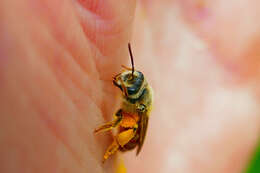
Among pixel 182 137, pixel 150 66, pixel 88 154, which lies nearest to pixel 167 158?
pixel 182 137

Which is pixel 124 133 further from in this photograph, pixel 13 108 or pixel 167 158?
pixel 167 158

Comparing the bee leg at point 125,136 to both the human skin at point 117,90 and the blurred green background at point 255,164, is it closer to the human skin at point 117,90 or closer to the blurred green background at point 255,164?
the human skin at point 117,90

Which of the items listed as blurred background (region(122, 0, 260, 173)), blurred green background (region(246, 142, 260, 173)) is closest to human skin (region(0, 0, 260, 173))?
blurred background (region(122, 0, 260, 173))

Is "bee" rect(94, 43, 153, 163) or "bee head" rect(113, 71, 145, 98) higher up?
"bee head" rect(113, 71, 145, 98)

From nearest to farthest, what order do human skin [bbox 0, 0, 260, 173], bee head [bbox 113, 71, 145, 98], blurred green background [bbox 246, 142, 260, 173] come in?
human skin [bbox 0, 0, 260, 173]
bee head [bbox 113, 71, 145, 98]
blurred green background [bbox 246, 142, 260, 173]

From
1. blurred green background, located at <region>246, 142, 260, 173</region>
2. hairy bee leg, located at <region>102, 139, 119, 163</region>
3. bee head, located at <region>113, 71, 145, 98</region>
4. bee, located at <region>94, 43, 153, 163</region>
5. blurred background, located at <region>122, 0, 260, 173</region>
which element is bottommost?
blurred green background, located at <region>246, 142, 260, 173</region>

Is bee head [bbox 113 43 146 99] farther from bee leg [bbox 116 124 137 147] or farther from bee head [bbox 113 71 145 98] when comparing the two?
bee leg [bbox 116 124 137 147]

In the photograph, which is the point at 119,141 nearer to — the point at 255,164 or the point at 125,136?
the point at 125,136
